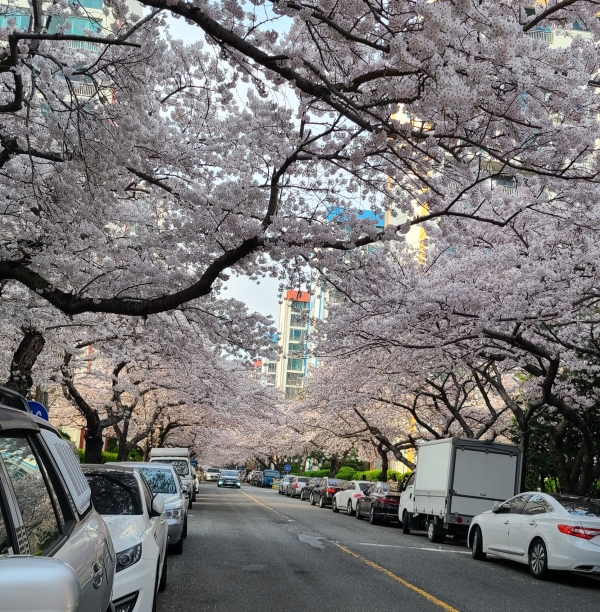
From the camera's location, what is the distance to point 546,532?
40.8 feet

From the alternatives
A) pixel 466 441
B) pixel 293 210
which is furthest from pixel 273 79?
pixel 466 441

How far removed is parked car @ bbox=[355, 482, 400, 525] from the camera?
2538 centimetres

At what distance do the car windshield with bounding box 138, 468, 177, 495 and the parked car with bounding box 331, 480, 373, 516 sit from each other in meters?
16.8

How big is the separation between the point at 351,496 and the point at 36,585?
29436mm

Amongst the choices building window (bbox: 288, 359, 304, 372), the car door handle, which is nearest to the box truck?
the car door handle

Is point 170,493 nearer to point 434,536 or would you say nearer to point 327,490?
point 434,536

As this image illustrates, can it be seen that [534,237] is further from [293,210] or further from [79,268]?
[79,268]

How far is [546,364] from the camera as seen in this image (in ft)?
74.7

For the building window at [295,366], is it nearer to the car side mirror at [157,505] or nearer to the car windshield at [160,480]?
the car windshield at [160,480]

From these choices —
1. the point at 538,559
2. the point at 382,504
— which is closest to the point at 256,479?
the point at 382,504

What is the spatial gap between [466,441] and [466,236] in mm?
5212

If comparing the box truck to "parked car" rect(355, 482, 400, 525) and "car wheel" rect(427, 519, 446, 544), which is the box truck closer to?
"car wheel" rect(427, 519, 446, 544)

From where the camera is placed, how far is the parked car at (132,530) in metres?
6.23

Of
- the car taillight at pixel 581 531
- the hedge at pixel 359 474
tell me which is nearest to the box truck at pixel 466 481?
the car taillight at pixel 581 531
